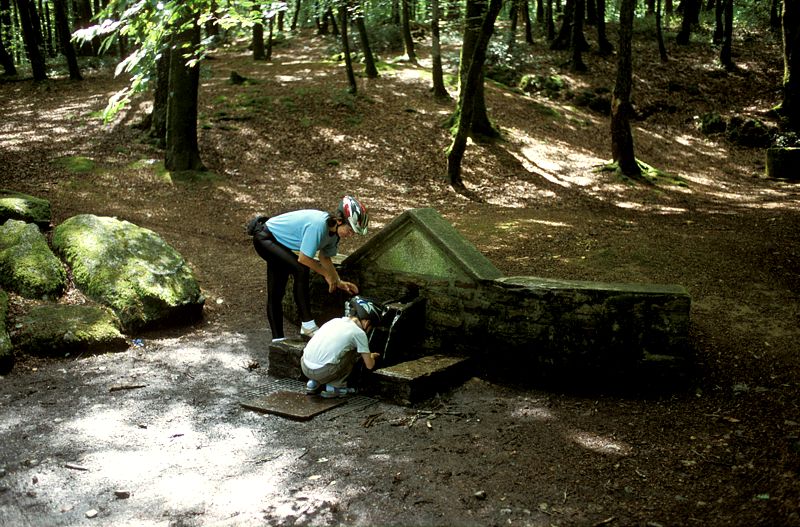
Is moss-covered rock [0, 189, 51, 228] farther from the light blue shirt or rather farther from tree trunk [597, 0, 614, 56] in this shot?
tree trunk [597, 0, 614, 56]

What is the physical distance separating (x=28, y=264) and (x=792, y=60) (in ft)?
68.2

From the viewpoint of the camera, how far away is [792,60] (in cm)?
2008

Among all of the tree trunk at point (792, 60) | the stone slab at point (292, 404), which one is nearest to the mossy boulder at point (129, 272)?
the stone slab at point (292, 404)

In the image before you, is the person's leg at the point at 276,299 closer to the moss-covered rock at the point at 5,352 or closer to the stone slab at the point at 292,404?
the stone slab at the point at 292,404

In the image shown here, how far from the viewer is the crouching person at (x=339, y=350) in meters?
6.11

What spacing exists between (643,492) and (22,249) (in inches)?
306

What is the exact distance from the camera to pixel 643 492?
4523 mm

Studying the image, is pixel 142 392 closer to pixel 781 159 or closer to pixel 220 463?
pixel 220 463

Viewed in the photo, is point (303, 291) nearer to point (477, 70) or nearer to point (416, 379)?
point (416, 379)

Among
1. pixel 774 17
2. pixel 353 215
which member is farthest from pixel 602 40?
pixel 353 215

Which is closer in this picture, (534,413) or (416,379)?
(534,413)

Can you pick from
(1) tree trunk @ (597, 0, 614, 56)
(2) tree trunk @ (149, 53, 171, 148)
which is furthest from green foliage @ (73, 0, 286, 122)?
(1) tree trunk @ (597, 0, 614, 56)

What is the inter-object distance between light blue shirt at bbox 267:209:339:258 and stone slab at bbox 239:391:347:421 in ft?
4.45

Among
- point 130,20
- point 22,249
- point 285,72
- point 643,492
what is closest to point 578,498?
point 643,492
